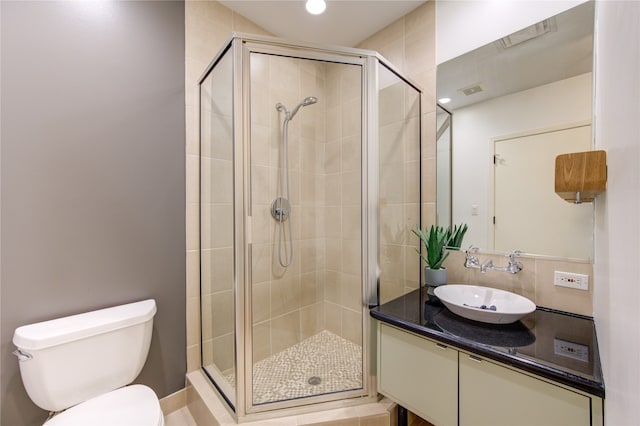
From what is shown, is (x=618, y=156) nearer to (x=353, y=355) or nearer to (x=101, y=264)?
(x=353, y=355)

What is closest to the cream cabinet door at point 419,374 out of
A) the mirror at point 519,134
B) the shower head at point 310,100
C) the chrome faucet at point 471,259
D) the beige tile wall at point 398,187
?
the beige tile wall at point 398,187

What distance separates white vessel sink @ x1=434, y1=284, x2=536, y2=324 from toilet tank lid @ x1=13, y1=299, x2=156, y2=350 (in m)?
1.58

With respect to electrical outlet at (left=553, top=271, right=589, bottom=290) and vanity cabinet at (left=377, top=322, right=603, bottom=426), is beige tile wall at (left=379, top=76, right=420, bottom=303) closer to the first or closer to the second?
vanity cabinet at (left=377, top=322, right=603, bottom=426)

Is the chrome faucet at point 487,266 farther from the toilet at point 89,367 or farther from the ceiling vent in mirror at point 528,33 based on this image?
the toilet at point 89,367

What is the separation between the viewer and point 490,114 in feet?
5.17

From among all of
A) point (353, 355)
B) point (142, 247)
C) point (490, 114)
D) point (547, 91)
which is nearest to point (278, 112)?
point (142, 247)

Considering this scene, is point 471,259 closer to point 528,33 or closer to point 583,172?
point 583,172

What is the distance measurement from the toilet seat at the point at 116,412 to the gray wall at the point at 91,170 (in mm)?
302

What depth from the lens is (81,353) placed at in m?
1.21

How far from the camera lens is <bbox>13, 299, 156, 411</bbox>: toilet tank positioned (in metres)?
1.12

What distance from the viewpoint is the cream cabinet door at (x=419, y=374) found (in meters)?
1.10

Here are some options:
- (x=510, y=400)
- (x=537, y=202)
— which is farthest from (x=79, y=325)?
(x=537, y=202)

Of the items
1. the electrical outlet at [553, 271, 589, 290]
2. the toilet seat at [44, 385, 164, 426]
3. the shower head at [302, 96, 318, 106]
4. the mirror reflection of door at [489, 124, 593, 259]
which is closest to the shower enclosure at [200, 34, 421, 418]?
the shower head at [302, 96, 318, 106]

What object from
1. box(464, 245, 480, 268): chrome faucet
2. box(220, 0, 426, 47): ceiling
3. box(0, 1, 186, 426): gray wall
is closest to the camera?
box(0, 1, 186, 426): gray wall
